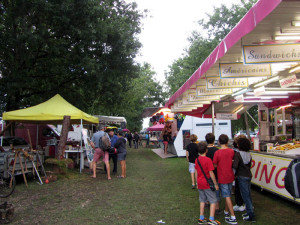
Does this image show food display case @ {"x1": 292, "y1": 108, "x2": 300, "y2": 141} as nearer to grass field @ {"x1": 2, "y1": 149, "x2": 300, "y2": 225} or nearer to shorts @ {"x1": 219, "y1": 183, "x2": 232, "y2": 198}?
grass field @ {"x1": 2, "y1": 149, "x2": 300, "y2": 225}

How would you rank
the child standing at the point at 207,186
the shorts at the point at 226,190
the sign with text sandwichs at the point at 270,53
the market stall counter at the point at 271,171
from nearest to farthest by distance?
the sign with text sandwichs at the point at 270,53
the child standing at the point at 207,186
the shorts at the point at 226,190
the market stall counter at the point at 271,171

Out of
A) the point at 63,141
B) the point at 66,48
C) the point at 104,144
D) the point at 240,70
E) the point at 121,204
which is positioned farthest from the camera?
the point at 66,48

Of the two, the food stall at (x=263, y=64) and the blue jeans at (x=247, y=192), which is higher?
the food stall at (x=263, y=64)

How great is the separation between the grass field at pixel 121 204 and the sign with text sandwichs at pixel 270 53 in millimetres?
2916

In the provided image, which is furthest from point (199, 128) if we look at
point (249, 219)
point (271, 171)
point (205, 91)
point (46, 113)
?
point (249, 219)

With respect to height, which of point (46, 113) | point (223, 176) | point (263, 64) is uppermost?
point (263, 64)

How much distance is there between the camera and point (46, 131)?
69.3 ft

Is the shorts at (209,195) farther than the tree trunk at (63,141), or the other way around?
the tree trunk at (63,141)

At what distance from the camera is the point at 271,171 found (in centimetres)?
621

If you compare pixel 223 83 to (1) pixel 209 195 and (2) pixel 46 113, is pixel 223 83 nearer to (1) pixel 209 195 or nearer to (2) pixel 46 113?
(1) pixel 209 195

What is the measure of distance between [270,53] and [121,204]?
4.46 meters

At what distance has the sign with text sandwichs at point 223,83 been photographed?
7.16 metres

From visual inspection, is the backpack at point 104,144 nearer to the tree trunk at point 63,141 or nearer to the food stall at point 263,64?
the tree trunk at point 63,141

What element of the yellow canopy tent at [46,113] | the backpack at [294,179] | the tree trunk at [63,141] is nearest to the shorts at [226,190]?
the backpack at [294,179]
